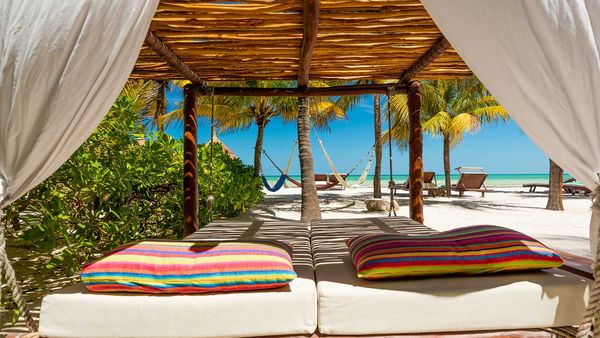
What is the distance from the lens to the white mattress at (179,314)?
1229mm

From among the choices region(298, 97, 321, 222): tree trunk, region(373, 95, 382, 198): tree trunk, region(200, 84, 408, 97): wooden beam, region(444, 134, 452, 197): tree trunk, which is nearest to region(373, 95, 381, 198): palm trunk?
region(373, 95, 382, 198): tree trunk

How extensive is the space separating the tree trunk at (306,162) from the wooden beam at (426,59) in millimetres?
2449

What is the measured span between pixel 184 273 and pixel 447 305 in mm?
910

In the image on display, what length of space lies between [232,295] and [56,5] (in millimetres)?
1058

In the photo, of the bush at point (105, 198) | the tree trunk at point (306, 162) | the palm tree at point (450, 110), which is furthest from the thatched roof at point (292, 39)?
the palm tree at point (450, 110)

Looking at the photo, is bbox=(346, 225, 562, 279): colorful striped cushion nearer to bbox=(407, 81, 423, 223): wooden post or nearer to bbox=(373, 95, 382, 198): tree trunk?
bbox=(407, 81, 423, 223): wooden post

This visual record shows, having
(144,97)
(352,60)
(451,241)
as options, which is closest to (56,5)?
(451,241)

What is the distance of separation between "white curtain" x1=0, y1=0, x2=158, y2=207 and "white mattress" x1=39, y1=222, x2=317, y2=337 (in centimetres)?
42

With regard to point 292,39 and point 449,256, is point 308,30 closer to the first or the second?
point 292,39

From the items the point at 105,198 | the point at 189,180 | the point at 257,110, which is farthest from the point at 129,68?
the point at 257,110

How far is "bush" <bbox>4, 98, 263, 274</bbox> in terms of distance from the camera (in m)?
2.15

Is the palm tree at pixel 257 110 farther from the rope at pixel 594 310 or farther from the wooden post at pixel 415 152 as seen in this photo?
the rope at pixel 594 310

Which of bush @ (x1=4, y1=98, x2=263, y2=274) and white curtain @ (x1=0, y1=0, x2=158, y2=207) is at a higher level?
white curtain @ (x1=0, y1=0, x2=158, y2=207)

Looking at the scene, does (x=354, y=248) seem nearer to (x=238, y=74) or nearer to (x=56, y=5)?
(x=56, y=5)
